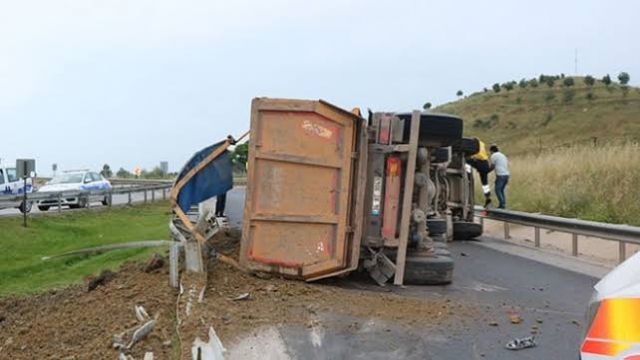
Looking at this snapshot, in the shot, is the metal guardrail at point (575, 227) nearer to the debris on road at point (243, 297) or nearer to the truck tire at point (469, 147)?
the truck tire at point (469, 147)

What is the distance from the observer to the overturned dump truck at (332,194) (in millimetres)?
7820

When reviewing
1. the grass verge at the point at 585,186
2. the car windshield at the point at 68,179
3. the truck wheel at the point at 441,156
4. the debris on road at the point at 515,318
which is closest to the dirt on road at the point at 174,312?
the debris on road at the point at 515,318

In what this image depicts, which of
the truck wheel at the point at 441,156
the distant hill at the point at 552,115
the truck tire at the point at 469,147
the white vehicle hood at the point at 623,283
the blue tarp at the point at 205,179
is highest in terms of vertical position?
the distant hill at the point at 552,115

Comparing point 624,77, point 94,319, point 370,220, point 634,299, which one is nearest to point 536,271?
point 370,220

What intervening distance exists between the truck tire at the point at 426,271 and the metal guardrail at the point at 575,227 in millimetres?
3954

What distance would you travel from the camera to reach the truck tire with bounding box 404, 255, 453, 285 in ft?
27.3

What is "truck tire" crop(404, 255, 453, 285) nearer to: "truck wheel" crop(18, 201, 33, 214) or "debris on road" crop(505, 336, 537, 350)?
"debris on road" crop(505, 336, 537, 350)

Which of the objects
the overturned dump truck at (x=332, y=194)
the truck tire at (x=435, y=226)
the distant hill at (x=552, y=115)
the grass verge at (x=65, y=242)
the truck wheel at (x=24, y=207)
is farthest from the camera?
the distant hill at (x=552, y=115)

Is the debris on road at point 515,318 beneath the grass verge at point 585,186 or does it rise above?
beneath

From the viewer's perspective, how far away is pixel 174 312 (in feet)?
20.5

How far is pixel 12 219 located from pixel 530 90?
72.9 m

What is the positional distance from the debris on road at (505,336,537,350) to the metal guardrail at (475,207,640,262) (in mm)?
5720

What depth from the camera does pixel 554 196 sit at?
18.5 meters

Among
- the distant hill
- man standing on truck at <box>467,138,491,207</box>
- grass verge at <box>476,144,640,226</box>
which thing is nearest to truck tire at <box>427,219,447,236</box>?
man standing on truck at <box>467,138,491,207</box>
